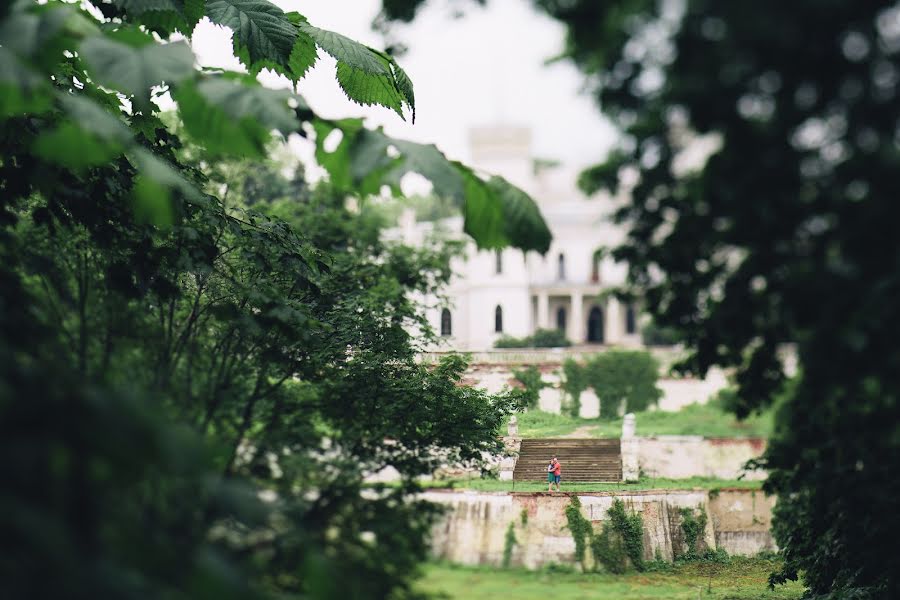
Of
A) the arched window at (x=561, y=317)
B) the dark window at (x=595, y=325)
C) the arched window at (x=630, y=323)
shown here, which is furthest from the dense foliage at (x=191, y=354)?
the dark window at (x=595, y=325)

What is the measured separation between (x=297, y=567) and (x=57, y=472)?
31.4 inches

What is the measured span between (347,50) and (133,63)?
5.42 ft

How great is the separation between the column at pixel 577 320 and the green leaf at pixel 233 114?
113 feet

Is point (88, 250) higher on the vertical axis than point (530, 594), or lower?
higher

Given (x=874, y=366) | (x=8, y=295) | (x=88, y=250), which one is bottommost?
(x=874, y=366)

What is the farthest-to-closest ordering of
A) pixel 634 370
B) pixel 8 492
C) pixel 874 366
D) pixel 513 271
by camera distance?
pixel 513 271 < pixel 634 370 < pixel 874 366 < pixel 8 492

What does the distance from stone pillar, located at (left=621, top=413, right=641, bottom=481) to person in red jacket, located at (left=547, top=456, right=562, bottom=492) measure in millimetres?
716

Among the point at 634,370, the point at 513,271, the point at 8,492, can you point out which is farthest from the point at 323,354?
the point at 513,271

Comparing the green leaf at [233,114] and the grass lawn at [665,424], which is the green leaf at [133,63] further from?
the grass lawn at [665,424]

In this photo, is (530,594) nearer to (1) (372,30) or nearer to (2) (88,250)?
(2) (88,250)

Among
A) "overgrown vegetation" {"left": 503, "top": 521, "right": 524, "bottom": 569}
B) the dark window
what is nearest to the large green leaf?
"overgrown vegetation" {"left": 503, "top": 521, "right": 524, "bottom": 569}

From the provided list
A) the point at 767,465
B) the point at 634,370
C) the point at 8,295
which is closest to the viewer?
the point at 8,295

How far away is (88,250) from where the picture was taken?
3.18m

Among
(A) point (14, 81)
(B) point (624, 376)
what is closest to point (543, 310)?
(B) point (624, 376)
